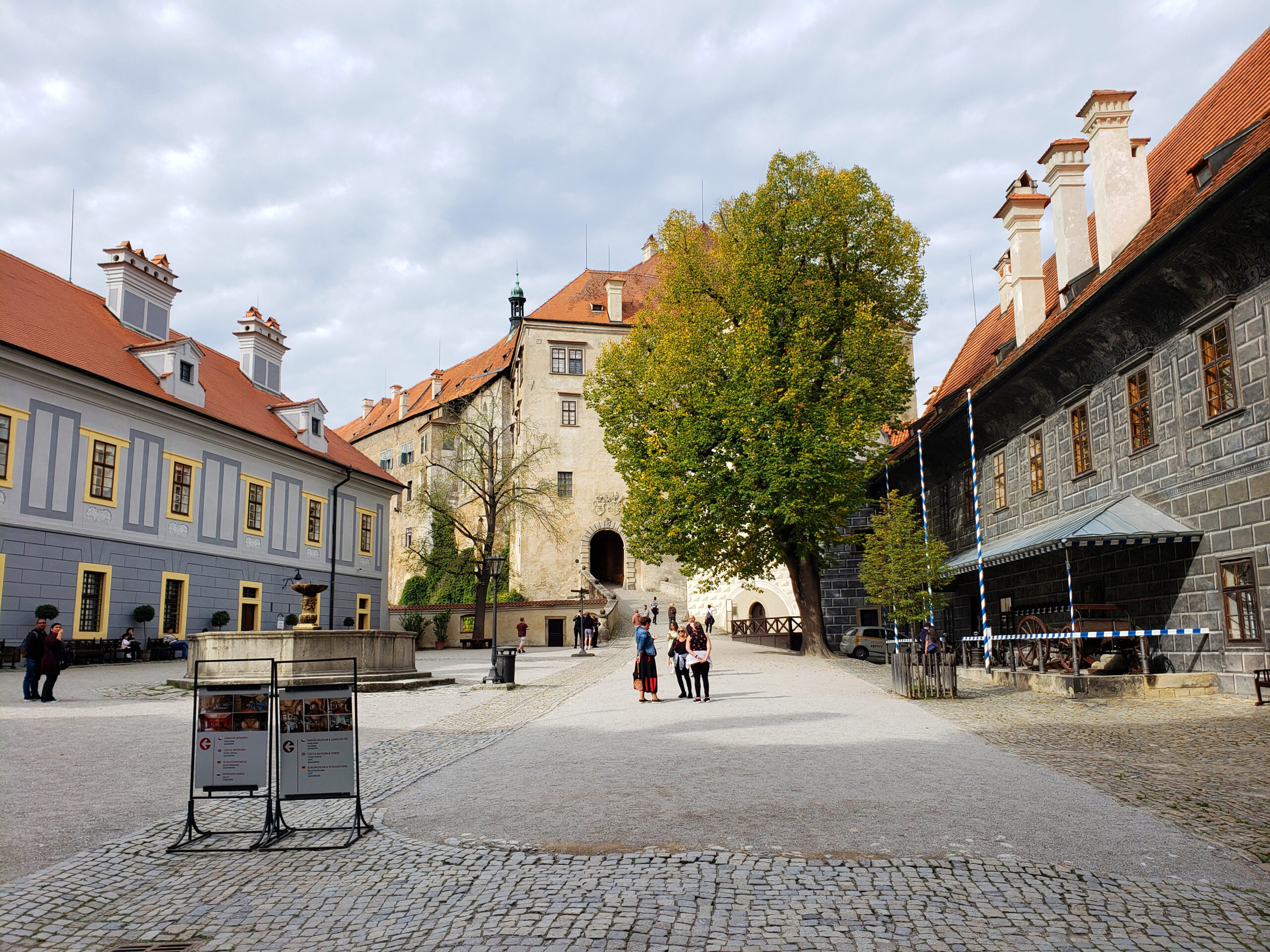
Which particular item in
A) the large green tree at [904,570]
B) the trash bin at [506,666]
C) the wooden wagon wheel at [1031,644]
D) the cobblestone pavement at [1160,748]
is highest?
the large green tree at [904,570]

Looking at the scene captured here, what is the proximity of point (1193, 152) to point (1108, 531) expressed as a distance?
8.15 m

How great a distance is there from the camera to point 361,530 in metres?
41.9

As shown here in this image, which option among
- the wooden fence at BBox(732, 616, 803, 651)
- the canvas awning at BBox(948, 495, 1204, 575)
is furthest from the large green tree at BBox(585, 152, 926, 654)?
the canvas awning at BBox(948, 495, 1204, 575)

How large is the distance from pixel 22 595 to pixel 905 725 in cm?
2156

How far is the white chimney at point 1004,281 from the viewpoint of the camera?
33.1 metres

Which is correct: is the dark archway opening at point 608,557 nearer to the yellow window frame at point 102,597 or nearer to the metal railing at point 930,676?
the yellow window frame at point 102,597

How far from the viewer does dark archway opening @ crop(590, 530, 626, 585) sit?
60438 millimetres

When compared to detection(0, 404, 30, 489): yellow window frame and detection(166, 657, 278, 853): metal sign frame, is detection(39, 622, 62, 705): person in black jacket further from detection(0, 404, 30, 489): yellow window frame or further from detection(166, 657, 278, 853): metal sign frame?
detection(166, 657, 278, 853): metal sign frame

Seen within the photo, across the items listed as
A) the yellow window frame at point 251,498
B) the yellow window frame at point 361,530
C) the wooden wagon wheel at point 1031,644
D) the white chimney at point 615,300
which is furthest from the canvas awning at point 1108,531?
the white chimney at point 615,300

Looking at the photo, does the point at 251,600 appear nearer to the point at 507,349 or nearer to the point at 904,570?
the point at 904,570

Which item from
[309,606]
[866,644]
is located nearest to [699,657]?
[309,606]

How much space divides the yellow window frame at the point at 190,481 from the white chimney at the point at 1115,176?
25709 mm

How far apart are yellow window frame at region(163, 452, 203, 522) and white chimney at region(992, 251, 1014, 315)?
86.6 feet

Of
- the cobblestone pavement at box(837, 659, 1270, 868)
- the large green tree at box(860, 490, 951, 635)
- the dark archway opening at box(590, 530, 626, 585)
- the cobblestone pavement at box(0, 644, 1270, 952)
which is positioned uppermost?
the dark archway opening at box(590, 530, 626, 585)
